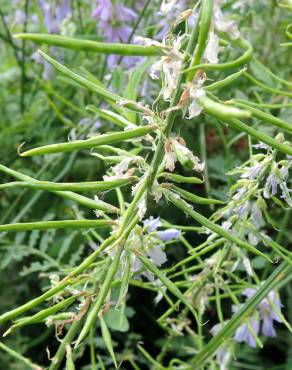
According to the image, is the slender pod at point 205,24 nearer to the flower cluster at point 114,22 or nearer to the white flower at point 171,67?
the white flower at point 171,67

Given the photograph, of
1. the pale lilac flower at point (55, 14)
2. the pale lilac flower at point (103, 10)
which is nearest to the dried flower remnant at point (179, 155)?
the pale lilac flower at point (103, 10)

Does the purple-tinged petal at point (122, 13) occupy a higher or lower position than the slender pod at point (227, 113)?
lower

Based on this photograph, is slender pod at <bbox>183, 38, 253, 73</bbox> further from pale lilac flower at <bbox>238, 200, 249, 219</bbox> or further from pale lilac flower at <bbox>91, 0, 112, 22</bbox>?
pale lilac flower at <bbox>91, 0, 112, 22</bbox>

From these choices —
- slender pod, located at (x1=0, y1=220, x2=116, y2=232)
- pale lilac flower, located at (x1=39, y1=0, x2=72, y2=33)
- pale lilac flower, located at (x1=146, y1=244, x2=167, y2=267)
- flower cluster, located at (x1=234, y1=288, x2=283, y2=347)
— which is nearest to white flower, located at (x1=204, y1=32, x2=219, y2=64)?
slender pod, located at (x1=0, y1=220, x2=116, y2=232)

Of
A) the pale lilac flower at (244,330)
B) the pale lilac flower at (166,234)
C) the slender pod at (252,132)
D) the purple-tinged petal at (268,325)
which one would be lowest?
the purple-tinged petal at (268,325)

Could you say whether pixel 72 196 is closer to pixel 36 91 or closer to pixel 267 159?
pixel 267 159

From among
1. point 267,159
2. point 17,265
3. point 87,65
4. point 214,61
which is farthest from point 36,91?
point 214,61
